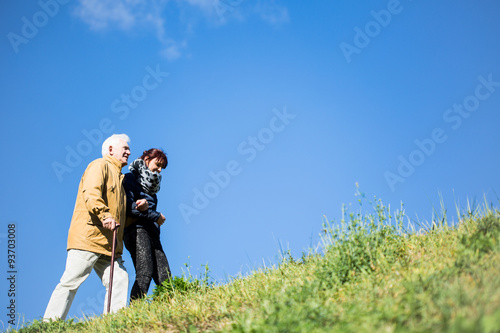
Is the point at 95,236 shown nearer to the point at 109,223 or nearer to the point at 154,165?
the point at 109,223

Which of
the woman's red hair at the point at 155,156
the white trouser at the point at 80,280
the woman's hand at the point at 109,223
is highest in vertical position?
the woman's red hair at the point at 155,156

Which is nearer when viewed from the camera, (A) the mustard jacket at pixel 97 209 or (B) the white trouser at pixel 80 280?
(B) the white trouser at pixel 80 280

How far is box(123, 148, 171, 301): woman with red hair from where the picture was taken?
6098mm

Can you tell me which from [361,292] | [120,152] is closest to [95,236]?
[120,152]

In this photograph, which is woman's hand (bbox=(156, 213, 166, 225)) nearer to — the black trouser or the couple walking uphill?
the couple walking uphill

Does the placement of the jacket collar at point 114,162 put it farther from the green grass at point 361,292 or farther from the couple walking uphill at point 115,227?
the green grass at point 361,292

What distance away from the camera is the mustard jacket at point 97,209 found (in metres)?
5.50

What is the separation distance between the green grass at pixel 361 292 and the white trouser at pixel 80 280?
25cm

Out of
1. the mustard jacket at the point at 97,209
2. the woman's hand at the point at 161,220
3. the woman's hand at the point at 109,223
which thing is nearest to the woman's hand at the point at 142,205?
the mustard jacket at the point at 97,209

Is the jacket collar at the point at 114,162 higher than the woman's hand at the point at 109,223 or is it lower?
higher

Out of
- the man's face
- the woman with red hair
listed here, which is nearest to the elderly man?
the man's face

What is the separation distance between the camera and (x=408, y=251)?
14.4 ft

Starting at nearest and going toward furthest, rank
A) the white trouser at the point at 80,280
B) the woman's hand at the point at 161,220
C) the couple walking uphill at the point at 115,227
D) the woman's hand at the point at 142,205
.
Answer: the white trouser at the point at 80,280
the couple walking uphill at the point at 115,227
the woman's hand at the point at 142,205
the woman's hand at the point at 161,220

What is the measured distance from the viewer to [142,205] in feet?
20.3
